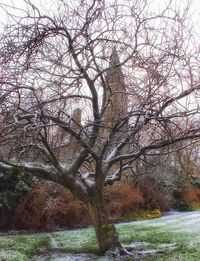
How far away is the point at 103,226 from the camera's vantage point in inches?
364

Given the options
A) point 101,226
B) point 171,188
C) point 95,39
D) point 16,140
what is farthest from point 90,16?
point 171,188

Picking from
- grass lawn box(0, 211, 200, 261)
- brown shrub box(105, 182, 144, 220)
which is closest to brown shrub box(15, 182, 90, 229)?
brown shrub box(105, 182, 144, 220)

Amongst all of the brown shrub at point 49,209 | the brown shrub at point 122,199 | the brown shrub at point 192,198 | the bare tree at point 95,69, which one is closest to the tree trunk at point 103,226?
the bare tree at point 95,69

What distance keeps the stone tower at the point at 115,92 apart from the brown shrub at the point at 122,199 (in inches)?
415

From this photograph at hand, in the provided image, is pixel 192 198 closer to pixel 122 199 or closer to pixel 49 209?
pixel 122 199

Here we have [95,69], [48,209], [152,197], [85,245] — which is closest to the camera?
[95,69]

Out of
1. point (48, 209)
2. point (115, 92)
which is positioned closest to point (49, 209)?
point (48, 209)

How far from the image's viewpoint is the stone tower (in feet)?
27.7

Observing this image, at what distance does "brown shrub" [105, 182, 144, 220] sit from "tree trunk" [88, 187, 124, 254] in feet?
33.2

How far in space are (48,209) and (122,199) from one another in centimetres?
525

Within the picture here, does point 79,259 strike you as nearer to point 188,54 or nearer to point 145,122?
point 145,122

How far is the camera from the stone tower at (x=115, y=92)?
8453mm

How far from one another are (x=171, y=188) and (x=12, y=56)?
19.4 metres

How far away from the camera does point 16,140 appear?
24.2 feet
